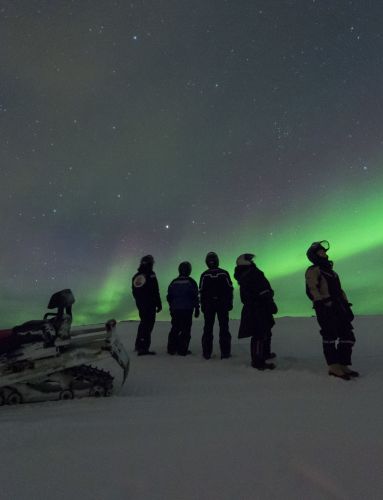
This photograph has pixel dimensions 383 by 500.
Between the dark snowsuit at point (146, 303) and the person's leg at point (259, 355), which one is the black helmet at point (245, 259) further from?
the dark snowsuit at point (146, 303)

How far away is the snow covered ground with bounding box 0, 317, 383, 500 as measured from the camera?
1.81 metres

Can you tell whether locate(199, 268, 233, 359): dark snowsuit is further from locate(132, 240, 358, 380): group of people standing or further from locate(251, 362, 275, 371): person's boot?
locate(251, 362, 275, 371): person's boot

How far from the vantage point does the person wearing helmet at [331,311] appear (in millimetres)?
5188

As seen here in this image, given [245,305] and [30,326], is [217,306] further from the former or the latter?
[30,326]

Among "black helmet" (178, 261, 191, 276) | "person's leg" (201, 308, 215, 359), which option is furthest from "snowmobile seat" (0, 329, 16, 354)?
"black helmet" (178, 261, 191, 276)

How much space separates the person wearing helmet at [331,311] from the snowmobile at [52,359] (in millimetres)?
2962

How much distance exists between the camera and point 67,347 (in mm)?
4164

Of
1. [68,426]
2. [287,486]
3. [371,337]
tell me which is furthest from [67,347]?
[371,337]

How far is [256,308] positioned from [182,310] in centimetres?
193

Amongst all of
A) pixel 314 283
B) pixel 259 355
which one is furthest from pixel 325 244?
pixel 259 355

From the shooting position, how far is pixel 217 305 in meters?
7.25

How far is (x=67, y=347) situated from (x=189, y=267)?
4215 mm

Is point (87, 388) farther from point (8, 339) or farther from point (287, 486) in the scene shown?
point (287, 486)

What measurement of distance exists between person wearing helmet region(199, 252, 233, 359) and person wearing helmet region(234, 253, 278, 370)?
73cm
